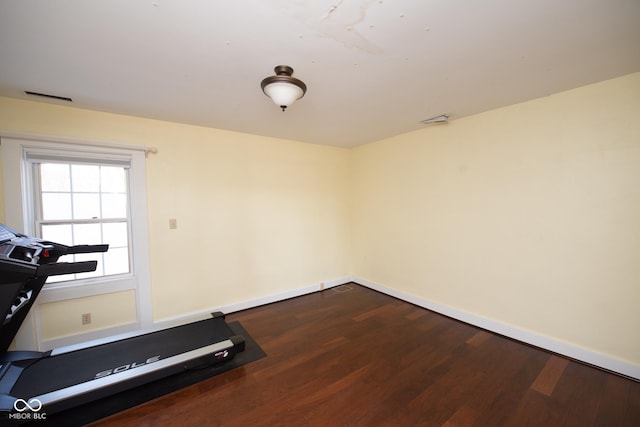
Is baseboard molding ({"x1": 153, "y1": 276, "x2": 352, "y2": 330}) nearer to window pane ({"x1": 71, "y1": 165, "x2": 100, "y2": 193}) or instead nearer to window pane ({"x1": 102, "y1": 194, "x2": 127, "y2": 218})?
window pane ({"x1": 102, "y1": 194, "x2": 127, "y2": 218})

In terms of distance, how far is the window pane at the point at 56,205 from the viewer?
92.3 inches

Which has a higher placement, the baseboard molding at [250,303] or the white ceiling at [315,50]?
the white ceiling at [315,50]

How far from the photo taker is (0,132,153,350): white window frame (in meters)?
2.13

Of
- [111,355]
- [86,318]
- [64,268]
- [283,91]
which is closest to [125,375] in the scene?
[111,355]

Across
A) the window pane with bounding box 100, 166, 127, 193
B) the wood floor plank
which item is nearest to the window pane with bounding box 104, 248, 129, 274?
the window pane with bounding box 100, 166, 127, 193

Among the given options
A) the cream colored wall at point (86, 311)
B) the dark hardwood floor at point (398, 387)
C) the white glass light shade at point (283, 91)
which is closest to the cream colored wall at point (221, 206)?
the cream colored wall at point (86, 311)

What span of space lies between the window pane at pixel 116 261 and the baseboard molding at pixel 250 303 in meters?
0.70

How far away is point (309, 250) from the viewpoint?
13.0 ft

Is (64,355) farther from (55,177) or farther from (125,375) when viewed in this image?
(55,177)

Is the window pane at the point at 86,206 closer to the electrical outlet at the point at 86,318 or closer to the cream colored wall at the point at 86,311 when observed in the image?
the cream colored wall at the point at 86,311

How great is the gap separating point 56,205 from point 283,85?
2.57m

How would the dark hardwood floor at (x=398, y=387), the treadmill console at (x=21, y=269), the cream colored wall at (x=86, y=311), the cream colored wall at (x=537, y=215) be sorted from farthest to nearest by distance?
the cream colored wall at (x=86, y=311)
the cream colored wall at (x=537, y=215)
the dark hardwood floor at (x=398, y=387)
the treadmill console at (x=21, y=269)

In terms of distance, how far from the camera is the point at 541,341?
234 centimetres

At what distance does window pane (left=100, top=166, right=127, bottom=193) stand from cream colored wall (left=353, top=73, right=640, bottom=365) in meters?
3.46
